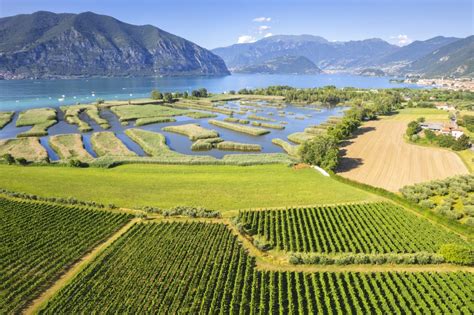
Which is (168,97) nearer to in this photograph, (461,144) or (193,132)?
(193,132)

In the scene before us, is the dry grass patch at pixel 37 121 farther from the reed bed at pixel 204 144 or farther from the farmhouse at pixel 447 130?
the farmhouse at pixel 447 130

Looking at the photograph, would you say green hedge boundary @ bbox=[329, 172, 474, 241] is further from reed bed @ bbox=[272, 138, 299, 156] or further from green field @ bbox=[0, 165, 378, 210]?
reed bed @ bbox=[272, 138, 299, 156]

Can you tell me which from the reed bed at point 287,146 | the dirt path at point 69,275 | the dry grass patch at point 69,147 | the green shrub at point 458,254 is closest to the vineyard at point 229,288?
the dirt path at point 69,275

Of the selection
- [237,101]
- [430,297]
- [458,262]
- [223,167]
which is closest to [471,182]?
[458,262]

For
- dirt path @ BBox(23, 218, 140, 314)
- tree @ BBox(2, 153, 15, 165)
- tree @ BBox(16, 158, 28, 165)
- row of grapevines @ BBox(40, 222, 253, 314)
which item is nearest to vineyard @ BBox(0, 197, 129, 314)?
dirt path @ BBox(23, 218, 140, 314)

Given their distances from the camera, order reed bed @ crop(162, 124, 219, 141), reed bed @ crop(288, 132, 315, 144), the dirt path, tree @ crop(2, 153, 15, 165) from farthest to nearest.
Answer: reed bed @ crop(162, 124, 219, 141)
reed bed @ crop(288, 132, 315, 144)
tree @ crop(2, 153, 15, 165)
the dirt path

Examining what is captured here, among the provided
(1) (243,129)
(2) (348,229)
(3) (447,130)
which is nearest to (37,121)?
(1) (243,129)
